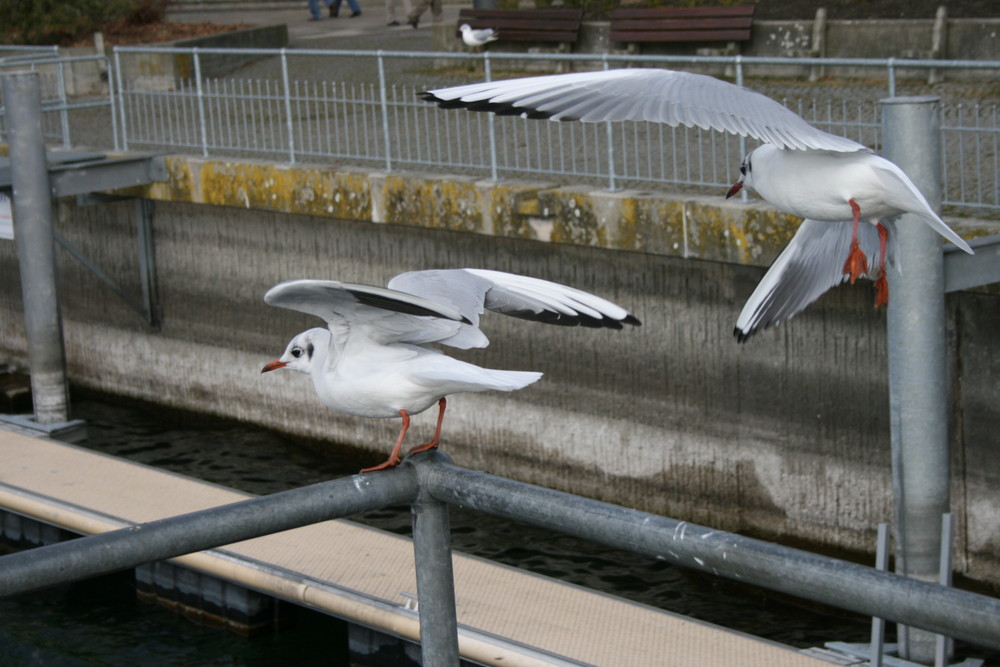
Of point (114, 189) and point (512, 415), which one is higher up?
point (114, 189)

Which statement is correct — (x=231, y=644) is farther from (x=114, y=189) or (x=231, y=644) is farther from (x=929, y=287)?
(x=114, y=189)

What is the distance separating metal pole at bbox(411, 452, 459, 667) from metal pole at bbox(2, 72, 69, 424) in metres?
9.30

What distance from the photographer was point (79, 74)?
55.1 feet

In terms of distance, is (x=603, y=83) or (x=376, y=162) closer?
(x=603, y=83)

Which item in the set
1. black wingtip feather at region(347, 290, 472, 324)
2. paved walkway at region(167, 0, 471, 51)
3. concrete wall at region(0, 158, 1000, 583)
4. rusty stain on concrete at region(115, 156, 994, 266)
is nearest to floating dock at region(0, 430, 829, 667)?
concrete wall at region(0, 158, 1000, 583)

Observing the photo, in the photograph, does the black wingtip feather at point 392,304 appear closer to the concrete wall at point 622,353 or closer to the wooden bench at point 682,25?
the concrete wall at point 622,353

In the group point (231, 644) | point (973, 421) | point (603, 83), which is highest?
point (603, 83)

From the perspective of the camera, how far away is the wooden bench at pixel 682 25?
43.8 ft

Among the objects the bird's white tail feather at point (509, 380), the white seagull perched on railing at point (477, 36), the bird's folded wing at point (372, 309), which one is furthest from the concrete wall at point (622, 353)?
the bird's white tail feather at point (509, 380)

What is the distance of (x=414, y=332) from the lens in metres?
3.35

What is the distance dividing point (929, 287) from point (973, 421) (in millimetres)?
1950

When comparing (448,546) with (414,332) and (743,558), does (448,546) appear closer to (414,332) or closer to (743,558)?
(743,558)

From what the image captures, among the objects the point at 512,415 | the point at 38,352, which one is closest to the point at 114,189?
the point at 38,352

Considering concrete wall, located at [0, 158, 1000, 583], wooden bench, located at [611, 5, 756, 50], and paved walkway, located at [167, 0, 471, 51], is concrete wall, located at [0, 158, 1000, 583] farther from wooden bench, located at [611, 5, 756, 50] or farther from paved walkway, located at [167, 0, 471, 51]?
paved walkway, located at [167, 0, 471, 51]
